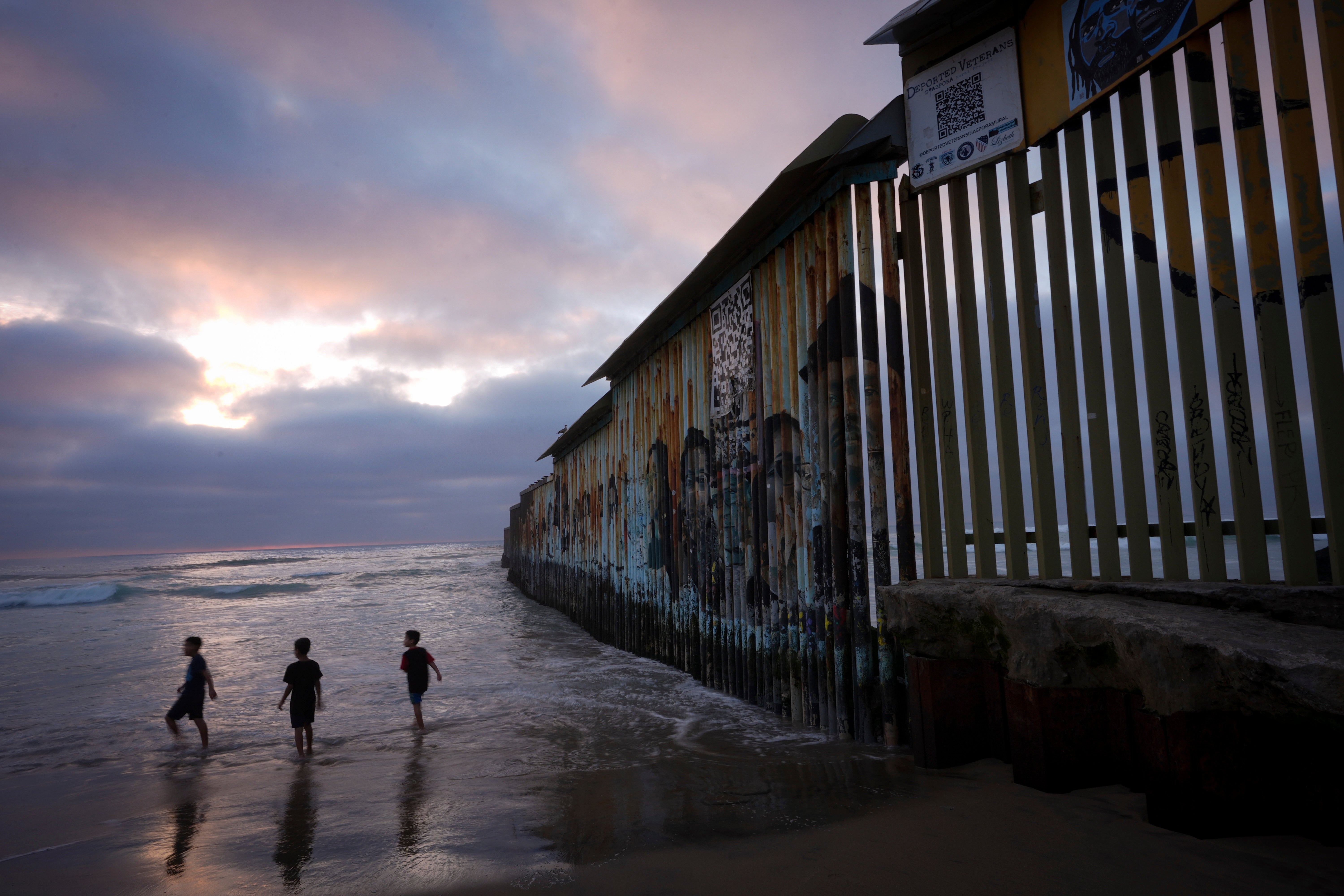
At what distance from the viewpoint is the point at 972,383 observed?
4.91 metres

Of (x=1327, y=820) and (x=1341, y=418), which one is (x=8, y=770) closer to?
(x=1327, y=820)

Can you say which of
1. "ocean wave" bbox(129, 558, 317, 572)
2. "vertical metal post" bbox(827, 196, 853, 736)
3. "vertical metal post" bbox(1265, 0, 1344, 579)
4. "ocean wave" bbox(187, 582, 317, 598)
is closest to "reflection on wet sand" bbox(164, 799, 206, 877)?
"vertical metal post" bbox(827, 196, 853, 736)

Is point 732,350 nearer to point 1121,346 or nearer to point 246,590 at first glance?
Result: point 1121,346

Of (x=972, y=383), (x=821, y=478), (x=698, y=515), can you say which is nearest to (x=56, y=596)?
(x=698, y=515)

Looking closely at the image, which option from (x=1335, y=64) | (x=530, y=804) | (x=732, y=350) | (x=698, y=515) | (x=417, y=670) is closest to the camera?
(x=1335, y=64)

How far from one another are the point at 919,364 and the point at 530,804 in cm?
441

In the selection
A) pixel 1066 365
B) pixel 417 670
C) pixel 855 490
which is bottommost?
pixel 417 670

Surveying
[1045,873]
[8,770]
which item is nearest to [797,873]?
[1045,873]

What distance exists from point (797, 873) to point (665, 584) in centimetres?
672

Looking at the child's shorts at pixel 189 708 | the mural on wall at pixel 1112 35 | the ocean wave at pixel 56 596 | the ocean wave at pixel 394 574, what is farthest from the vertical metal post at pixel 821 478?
the ocean wave at pixel 56 596

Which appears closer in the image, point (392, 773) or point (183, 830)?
point (183, 830)

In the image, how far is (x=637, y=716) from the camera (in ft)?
25.7

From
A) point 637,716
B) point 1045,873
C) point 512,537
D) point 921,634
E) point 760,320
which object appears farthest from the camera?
point 512,537

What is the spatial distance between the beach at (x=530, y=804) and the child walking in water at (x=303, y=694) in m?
0.24
